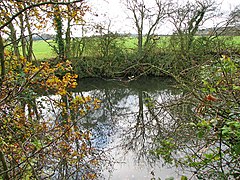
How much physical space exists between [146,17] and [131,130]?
29.3 feet

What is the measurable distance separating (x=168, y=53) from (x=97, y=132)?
282 inches

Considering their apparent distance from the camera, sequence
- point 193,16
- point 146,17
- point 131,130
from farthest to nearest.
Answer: point 146,17 → point 193,16 → point 131,130

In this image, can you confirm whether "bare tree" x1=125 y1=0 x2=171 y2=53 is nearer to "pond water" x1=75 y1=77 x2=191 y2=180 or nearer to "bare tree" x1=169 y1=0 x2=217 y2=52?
"bare tree" x1=169 y1=0 x2=217 y2=52

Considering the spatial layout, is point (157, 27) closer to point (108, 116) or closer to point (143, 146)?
point (108, 116)

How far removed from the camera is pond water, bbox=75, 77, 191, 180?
11.8 ft

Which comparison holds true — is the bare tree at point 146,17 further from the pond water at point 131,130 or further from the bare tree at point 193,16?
the pond water at point 131,130

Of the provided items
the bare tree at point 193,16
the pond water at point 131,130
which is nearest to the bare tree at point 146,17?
the bare tree at point 193,16

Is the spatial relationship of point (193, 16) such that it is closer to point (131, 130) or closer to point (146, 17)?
point (146, 17)

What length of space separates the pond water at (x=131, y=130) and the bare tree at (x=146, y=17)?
11.6ft

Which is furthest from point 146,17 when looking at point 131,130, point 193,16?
point 131,130

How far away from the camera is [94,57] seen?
45.4 feet

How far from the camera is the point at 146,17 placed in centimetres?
1326

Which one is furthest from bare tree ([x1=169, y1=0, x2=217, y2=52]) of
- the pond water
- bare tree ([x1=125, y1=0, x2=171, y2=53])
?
the pond water

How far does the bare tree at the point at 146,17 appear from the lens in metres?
12.6
